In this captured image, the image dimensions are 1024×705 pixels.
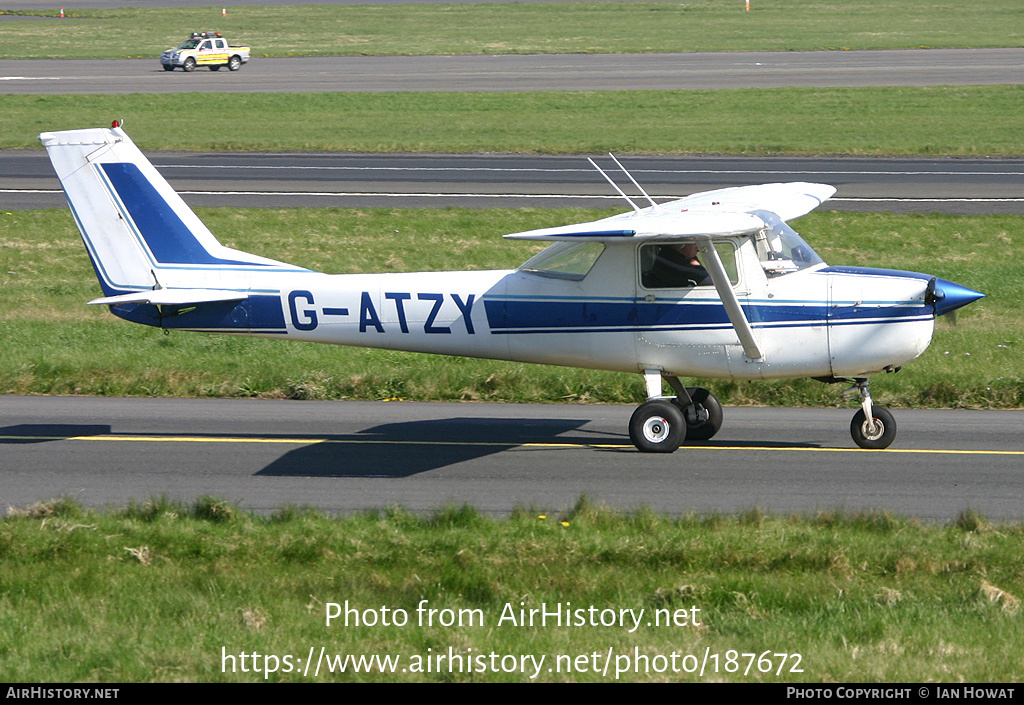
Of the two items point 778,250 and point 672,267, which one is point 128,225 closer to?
point 672,267

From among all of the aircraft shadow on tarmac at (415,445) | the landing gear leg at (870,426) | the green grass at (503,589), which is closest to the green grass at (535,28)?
the aircraft shadow on tarmac at (415,445)

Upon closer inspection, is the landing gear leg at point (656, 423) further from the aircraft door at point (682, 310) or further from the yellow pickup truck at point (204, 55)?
the yellow pickup truck at point (204, 55)

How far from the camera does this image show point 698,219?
10750 mm

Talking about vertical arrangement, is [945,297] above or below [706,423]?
above

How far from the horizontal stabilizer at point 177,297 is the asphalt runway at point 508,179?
1333 cm

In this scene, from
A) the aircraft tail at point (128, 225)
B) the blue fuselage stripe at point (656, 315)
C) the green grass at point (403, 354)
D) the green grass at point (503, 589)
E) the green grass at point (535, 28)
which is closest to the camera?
the green grass at point (503, 589)

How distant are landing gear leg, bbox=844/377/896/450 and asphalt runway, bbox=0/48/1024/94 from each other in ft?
114

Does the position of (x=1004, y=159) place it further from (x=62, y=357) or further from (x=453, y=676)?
(x=453, y=676)

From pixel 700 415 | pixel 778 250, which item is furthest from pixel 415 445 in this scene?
pixel 778 250

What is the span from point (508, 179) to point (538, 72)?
2377 cm

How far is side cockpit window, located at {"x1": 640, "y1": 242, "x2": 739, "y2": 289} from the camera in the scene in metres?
11.3

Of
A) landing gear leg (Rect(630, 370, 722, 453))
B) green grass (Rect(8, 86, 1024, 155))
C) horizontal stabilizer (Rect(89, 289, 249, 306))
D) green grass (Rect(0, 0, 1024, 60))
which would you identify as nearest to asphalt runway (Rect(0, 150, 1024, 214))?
green grass (Rect(8, 86, 1024, 155))

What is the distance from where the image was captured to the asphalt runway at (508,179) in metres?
25.2

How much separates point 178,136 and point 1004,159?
23600mm
